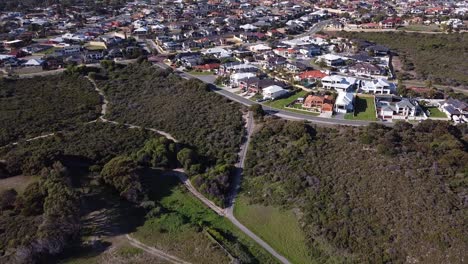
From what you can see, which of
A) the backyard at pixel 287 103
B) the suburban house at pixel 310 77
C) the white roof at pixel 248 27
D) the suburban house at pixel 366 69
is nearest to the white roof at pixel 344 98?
the backyard at pixel 287 103

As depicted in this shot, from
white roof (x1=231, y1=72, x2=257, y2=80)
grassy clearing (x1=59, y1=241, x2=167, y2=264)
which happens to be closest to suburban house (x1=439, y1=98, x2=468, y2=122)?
white roof (x1=231, y1=72, x2=257, y2=80)

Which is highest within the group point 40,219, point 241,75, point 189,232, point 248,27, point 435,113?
point 248,27

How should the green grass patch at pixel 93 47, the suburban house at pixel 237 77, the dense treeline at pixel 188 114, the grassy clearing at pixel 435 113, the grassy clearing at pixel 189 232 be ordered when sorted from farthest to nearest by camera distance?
1. the green grass patch at pixel 93 47
2. the suburban house at pixel 237 77
3. the grassy clearing at pixel 435 113
4. the dense treeline at pixel 188 114
5. the grassy clearing at pixel 189 232

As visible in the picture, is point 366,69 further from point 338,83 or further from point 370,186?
point 370,186

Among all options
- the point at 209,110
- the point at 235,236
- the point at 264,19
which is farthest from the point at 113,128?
the point at 264,19

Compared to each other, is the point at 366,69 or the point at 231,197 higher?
the point at 366,69

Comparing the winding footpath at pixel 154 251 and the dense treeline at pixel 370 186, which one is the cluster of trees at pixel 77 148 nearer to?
the winding footpath at pixel 154 251

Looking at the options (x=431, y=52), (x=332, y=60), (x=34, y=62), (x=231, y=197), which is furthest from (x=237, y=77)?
(x=431, y=52)
